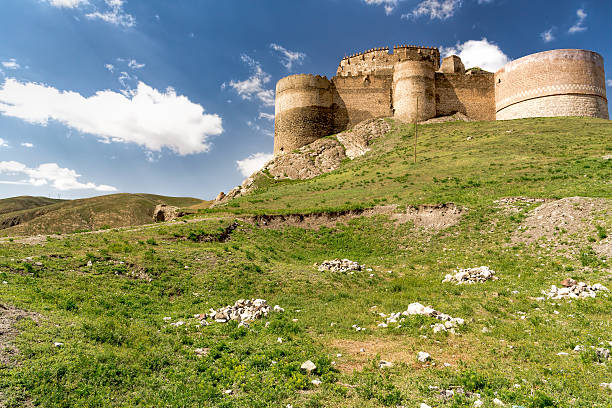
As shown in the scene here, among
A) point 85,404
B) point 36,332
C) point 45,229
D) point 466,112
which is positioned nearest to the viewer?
point 85,404

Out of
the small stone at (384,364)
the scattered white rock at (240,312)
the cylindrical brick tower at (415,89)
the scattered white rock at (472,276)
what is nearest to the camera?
the small stone at (384,364)

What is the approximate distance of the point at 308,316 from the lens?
10719 millimetres

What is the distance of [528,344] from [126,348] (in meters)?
9.53

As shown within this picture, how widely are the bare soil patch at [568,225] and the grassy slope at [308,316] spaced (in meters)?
0.82

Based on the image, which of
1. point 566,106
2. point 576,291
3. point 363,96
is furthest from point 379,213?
point 566,106

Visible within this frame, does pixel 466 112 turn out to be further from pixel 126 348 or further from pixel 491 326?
pixel 126 348

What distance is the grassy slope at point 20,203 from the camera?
463ft

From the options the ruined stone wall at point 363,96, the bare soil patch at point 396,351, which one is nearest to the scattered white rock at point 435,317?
the bare soil patch at point 396,351

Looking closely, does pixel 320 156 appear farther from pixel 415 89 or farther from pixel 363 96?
pixel 415 89

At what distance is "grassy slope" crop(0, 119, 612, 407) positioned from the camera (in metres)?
6.02

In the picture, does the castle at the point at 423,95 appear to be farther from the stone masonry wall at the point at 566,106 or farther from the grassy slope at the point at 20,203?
the grassy slope at the point at 20,203

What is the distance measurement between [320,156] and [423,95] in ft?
62.6

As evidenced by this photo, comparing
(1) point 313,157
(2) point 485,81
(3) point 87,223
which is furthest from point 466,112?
(3) point 87,223

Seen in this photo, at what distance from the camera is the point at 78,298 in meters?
9.94
